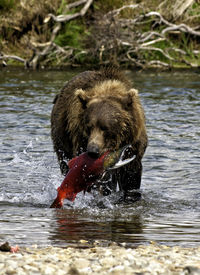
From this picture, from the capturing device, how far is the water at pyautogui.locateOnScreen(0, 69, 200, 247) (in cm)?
490

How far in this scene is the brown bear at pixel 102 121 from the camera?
Answer: 564 centimetres

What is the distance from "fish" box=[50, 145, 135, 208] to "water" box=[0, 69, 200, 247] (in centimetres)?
25

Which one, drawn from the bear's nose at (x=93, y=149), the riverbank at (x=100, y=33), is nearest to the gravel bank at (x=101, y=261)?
the bear's nose at (x=93, y=149)

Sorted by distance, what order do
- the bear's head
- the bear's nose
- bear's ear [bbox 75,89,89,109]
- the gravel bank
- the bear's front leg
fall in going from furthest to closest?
the bear's front leg → bear's ear [bbox 75,89,89,109] → the bear's head → the bear's nose → the gravel bank

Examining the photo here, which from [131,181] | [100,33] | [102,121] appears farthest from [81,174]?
[100,33]

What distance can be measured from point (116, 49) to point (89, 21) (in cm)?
184

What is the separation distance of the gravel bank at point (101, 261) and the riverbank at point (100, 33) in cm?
1321

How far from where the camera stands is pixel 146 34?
18188mm

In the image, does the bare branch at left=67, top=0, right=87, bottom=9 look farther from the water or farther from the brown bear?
the brown bear

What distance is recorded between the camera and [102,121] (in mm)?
5578

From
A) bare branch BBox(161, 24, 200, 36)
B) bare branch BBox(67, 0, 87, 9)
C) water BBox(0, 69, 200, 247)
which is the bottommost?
water BBox(0, 69, 200, 247)

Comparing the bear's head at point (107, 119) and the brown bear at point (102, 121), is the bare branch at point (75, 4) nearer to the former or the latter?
the brown bear at point (102, 121)

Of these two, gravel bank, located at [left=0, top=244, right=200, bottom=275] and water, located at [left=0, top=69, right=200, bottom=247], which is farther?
water, located at [left=0, top=69, right=200, bottom=247]

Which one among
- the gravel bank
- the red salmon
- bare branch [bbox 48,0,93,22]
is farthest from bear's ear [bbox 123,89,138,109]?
bare branch [bbox 48,0,93,22]
